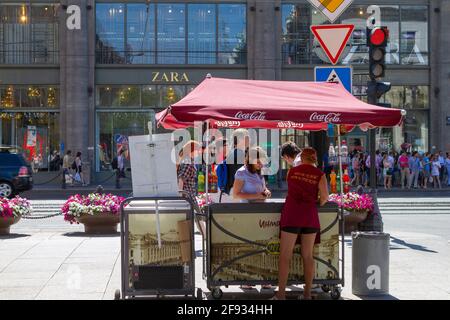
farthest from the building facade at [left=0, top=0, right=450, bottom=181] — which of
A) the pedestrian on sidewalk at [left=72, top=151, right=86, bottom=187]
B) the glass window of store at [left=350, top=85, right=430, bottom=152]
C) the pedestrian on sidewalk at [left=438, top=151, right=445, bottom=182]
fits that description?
the pedestrian on sidewalk at [left=72, top=151, right=86, bottom=187]

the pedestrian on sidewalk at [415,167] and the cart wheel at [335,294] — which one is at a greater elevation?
the pedestrian on sidewalk at [415,167]

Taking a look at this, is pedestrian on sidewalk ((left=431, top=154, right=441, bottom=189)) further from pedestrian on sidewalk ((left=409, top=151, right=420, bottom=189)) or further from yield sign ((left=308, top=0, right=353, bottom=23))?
yield sign ((left=308, top=0, right=353, bottom=23))

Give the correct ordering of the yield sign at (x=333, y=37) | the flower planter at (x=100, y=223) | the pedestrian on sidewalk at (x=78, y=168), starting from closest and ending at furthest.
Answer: the yield sign at (x=333, y=37) → the flower planter at (x=100, y=223) → the pedestrian on sidewalk at (x=78, y=168)

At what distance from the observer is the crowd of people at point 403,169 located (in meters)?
32.0

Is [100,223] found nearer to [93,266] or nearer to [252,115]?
[93,266]

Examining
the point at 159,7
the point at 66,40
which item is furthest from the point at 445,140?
the point at 66,40

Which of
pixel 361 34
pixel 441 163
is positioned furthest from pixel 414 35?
pixel 441 163

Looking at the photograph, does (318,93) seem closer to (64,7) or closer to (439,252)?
(439,252)

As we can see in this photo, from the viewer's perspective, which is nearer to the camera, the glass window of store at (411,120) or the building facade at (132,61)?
the building facade at (132,61)

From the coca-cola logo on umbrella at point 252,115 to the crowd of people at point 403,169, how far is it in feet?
80.3

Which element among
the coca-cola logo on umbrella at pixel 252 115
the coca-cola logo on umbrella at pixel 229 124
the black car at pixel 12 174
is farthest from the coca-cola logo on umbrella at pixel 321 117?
the black car at pixel 12 174

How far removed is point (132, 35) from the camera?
34.8 metres

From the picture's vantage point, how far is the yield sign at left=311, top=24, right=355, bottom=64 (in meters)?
11.6

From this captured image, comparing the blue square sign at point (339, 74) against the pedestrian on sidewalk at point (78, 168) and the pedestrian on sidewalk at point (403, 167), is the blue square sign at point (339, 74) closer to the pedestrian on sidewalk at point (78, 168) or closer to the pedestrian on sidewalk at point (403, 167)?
the pedestrian on sidewalk at point (403, 167)
